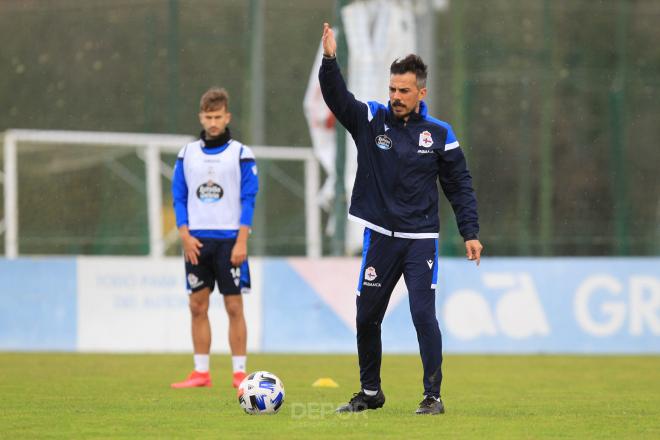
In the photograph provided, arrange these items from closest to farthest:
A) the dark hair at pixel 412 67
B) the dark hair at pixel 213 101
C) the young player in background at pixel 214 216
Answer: the dark hair at pixel 412 67 < the dark hair at pixel 213 101 < the young player in background at pixel 214 216

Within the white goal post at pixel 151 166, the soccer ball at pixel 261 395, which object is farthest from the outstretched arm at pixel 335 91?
the white goal post at pixel 151 166

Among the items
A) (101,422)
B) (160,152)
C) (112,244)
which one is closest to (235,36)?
(160,152)

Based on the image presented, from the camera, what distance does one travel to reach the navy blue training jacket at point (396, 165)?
7.48 metres

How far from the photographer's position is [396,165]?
24.5ft

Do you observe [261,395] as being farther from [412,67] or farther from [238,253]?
[238,253]

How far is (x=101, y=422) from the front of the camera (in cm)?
709

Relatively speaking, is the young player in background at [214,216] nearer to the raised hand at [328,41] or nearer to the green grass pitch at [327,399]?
the green grass pitch at [327,399]

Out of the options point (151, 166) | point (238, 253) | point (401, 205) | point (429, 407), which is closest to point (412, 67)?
point (401, 205)

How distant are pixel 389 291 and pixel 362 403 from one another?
2.13 ft

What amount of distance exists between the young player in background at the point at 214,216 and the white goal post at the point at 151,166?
588 cm

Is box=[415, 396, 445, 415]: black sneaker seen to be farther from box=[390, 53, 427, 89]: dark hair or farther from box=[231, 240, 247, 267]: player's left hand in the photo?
box=[231, 240, 247, 267]: player's left hand

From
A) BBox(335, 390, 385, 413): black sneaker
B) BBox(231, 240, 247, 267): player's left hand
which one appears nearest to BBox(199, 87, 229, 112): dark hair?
BBox(231, 240, 247, 267): player's left hand

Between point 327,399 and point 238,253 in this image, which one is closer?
point 327,399

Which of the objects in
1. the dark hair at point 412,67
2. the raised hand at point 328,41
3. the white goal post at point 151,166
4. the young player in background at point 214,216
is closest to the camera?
the raised hand at point 328,41
